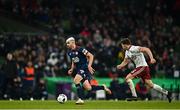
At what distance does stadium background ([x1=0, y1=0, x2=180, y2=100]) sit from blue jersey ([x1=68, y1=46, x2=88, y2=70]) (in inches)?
267

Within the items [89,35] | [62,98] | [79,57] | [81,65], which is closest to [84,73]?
[81,65]

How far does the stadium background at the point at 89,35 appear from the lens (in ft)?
102

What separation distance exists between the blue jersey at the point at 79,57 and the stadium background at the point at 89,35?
6788 mm

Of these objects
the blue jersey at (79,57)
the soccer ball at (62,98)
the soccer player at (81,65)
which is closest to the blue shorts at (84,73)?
the soccer player at (81,65)

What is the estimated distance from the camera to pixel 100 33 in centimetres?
3697

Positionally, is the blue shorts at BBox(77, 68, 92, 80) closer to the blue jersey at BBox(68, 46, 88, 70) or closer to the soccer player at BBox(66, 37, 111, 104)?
the soccer player at BBox(66, 37, 111, 104)

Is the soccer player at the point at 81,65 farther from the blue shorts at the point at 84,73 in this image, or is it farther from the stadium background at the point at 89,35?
the stadium background at the point at 89,35

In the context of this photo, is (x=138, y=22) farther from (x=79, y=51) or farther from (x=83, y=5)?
(x=79, y=51)

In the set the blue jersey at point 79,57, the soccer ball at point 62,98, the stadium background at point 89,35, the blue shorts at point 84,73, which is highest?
the stadium background at point 89,35

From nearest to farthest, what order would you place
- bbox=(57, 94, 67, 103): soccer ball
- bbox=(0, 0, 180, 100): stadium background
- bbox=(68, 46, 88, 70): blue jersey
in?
bbox=(68, 46, 88, 70): blue jersey, bbox=(57, 94, 67, 103): soccer ball, bbox=(0, 0, 180, 100): stadium background

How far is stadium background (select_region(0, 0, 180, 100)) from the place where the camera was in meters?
31.0

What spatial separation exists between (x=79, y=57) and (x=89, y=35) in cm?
1308

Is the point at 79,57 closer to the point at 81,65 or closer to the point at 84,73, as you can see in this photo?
the point at 81,65

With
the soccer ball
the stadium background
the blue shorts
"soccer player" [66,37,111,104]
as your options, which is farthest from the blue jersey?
the stadium background
